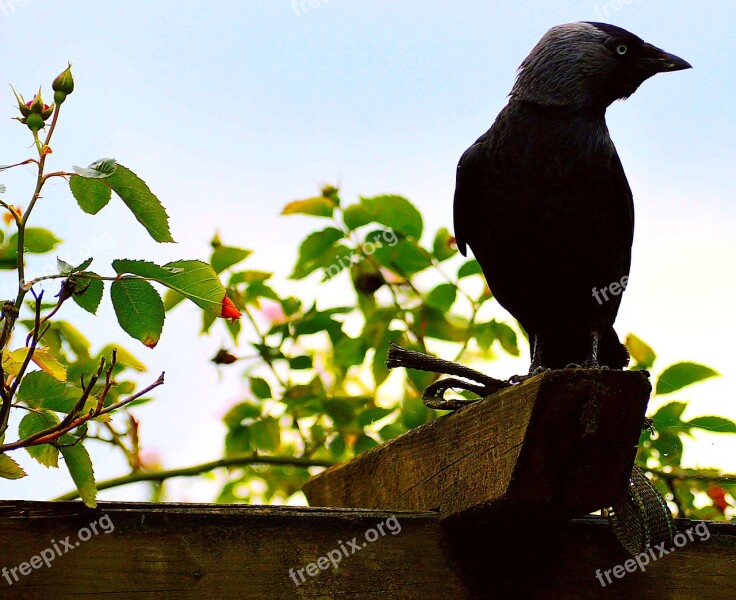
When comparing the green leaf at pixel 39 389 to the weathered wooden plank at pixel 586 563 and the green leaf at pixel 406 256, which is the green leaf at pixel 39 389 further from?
the green leaf at pixel 406 256

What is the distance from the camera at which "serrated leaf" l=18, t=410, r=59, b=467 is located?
4.12 feet

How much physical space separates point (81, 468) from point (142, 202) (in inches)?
15.4

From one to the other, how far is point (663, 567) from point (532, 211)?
1.16 m

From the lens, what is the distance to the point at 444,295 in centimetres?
300

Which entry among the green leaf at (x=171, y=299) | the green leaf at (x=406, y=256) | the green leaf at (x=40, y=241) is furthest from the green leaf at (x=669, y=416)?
the green leaf at (x=40, y=241)

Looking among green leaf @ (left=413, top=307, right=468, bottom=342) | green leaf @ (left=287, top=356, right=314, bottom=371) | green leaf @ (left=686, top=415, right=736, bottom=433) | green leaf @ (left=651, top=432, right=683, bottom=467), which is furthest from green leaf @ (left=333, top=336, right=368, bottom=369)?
Result: green leaf @ (left=686, top=415, right=736, bottom=433)

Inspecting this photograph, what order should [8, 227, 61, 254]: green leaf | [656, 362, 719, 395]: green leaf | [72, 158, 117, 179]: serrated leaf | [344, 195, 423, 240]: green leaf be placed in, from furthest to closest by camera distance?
[344, 195, 423, 240]: green leaf → [656, 362, 719, 395]: green leaf → [8, 227, 61, 254]: green leaf → [72, 158, 117, 179]: serrated leaf

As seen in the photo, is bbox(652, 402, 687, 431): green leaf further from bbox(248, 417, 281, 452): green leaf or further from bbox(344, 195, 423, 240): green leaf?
bbox(248, 417, 281, 452): green leaf

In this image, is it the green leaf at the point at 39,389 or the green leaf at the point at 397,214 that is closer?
the green leaf at the point at 39,389

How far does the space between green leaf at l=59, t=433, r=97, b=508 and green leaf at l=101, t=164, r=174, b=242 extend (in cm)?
32

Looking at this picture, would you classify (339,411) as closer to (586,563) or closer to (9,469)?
(586,563)

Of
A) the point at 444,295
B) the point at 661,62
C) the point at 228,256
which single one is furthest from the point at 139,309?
the point at 661,62

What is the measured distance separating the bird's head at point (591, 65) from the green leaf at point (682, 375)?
0.92 m

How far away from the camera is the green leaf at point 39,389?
126 centimetres
